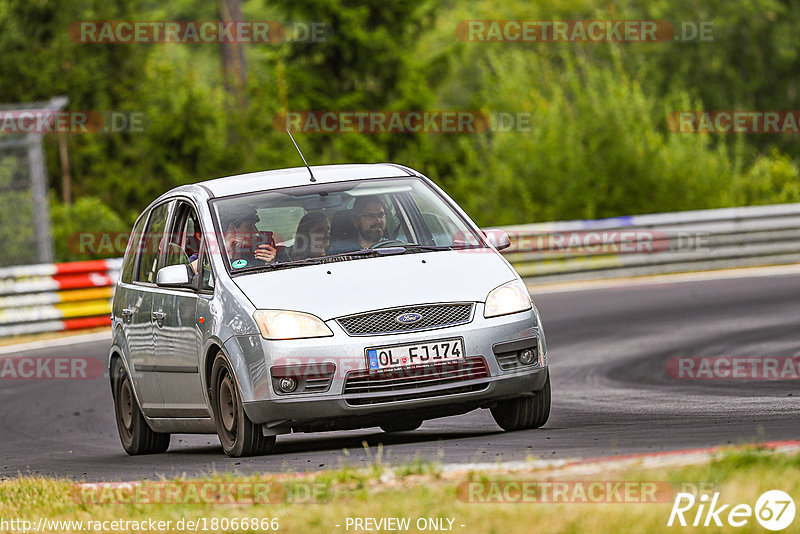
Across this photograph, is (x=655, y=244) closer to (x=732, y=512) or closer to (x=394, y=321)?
(x=394, y=321)

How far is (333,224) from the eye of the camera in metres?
8.98

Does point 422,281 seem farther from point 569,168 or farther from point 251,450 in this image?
point 569,168

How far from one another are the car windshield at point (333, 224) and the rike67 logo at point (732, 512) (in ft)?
12.6

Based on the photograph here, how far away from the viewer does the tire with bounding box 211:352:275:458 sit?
821cm

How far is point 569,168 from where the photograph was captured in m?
27.9

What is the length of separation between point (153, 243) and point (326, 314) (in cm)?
259

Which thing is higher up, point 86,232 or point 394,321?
point 394,321

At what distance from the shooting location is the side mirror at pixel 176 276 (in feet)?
28.9

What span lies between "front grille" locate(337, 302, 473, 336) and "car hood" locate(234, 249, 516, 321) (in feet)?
0.13

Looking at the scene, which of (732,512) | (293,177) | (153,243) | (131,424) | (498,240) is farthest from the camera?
(131,424)

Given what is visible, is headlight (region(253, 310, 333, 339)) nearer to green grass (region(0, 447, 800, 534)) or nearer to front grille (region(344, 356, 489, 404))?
front grille (region(344, 356, 489, 404))

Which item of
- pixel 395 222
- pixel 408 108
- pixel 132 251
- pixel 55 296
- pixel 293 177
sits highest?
pixel 293 177

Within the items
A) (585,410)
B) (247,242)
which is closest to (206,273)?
(247,242)

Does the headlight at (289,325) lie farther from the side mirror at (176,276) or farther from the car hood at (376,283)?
the side mirror at (176,276)
